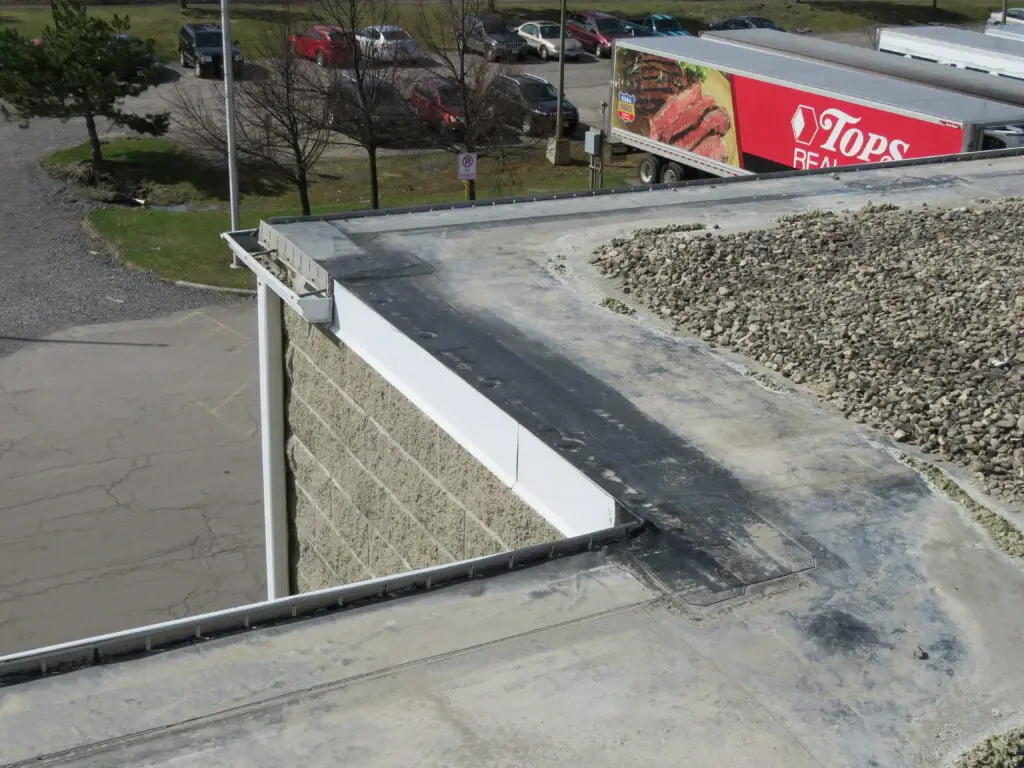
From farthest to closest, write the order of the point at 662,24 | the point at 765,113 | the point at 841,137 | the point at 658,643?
the point at 662,24, the point at 765,113, the point at 841,137, the point at 658,643

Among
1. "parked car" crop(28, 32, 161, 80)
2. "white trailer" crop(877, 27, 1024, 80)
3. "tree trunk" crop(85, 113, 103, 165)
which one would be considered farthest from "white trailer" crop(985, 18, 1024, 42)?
"tree trunk" crop(85, 113, 103, 165)

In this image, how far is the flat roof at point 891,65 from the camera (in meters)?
24.6

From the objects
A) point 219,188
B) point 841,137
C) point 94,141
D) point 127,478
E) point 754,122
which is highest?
point 841,137

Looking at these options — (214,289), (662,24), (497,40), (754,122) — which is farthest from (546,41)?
(214,289)

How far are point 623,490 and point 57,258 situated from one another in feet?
63.6

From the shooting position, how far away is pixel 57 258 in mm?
24656

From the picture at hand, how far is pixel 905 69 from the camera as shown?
86.7ft

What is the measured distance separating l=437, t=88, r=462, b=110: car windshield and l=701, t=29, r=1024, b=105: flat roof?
6.44 m

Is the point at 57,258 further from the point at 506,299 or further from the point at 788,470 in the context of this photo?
the point at 788,470

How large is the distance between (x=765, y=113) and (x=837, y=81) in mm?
1500

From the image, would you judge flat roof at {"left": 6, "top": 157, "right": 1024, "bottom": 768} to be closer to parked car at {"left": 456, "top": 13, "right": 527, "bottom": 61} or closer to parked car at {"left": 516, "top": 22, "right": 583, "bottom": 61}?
parked car at {"left": 456, "top": 13, "right": 527, "bottom": 61}

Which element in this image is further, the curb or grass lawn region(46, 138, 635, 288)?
grass lawn region(46, 138, 635, 288)

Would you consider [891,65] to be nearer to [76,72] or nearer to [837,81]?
[837,81]

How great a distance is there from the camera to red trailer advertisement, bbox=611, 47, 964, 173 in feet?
73.3
